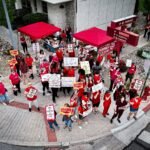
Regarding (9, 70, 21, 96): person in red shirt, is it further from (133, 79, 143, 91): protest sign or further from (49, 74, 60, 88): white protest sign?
(133, 79, 143, 91): protest sign

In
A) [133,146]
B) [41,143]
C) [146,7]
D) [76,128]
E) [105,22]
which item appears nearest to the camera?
[133,146]

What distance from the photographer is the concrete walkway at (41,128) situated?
31.7ft

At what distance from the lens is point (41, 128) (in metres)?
10.2

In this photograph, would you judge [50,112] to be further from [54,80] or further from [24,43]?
[24,43]

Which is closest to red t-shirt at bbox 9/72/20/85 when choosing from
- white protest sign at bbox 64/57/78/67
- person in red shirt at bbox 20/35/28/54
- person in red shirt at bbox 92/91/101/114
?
white protest sign at bbox 64/57/78/67

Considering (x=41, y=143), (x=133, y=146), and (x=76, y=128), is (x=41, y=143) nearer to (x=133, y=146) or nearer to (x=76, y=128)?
(x=76, y=128)

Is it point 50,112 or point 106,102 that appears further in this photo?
point 106,102

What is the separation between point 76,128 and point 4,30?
13328 mm

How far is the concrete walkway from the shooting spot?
9.67 metres

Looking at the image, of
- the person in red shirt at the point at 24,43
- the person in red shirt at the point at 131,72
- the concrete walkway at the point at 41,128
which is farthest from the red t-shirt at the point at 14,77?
the person in red shirt at the point at 131,72

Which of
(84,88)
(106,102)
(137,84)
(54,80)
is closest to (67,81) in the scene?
(54,80)

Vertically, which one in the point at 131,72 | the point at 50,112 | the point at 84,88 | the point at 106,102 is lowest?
the point at 84,88

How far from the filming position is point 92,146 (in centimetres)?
957

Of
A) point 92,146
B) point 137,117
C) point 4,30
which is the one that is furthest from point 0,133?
point 4,30
